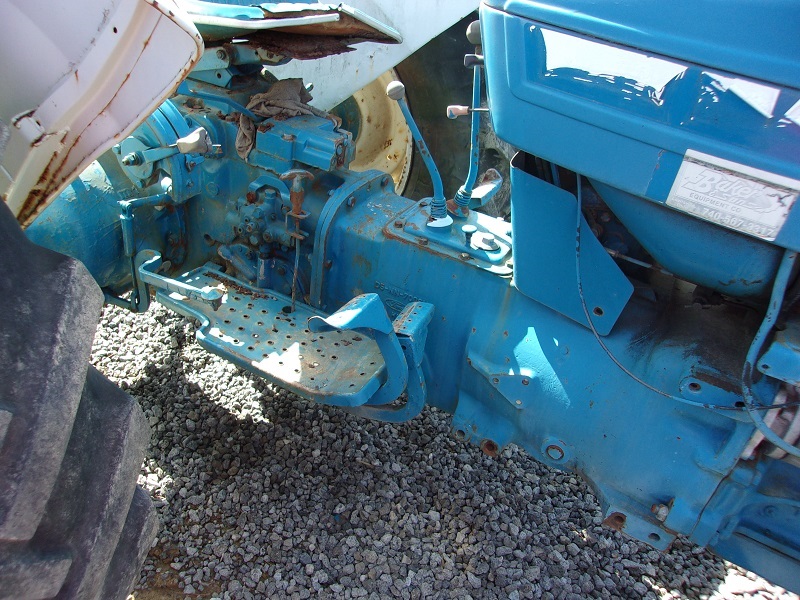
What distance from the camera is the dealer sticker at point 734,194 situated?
1034 mm

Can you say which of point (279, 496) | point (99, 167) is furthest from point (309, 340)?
point (99, 167)

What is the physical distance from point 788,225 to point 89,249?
173 centimetres

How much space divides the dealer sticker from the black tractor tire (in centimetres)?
101

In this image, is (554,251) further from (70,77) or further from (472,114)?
(70,77)

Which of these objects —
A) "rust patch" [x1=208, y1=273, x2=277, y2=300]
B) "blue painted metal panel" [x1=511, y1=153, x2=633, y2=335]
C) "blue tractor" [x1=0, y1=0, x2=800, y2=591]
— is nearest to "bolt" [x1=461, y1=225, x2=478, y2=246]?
"blue tractor" [x1=0, y1=0, x2=800, y2=591]

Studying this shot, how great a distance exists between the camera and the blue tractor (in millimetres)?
1080

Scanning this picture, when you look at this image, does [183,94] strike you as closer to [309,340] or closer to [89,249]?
[89,249]

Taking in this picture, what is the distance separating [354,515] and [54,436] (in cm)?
116

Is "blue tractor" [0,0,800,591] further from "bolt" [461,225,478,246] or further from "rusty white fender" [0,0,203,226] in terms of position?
"rusty white fender" [0,0,203,226]

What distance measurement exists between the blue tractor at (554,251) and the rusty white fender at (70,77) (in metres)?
0.47

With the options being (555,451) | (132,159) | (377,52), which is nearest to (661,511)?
(555,451)

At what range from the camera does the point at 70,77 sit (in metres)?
1.06

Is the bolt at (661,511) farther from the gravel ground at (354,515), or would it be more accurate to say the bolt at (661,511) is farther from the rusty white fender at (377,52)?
the rusty white fender at (377,52)

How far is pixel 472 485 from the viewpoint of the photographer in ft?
6.73
